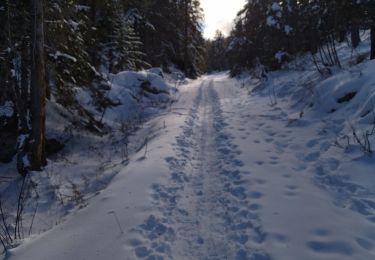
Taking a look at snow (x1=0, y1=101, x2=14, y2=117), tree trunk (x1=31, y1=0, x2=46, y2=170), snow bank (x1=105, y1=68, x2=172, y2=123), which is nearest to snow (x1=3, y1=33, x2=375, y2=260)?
tree trunk (x1=31, y1=0, x2=46, y2=170)

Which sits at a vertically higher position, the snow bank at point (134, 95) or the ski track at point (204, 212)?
the snow bank at point (134, 95)

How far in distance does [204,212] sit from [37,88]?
5.01 meters

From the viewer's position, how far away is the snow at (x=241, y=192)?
12.8 ft

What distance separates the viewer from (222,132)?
8867 mm

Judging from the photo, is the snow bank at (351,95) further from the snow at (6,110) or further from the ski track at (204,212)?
the snow at (6,110)

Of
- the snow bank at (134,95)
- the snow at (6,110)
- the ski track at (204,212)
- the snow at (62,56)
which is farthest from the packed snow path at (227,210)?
the snow bank at (134,95)

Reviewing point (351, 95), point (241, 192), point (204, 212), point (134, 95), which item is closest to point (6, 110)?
point (134, 95)

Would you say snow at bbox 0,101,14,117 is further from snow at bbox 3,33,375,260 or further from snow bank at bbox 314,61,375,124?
snow bank at bbox 314,61,375,124

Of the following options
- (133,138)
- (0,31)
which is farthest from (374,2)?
(0,31)

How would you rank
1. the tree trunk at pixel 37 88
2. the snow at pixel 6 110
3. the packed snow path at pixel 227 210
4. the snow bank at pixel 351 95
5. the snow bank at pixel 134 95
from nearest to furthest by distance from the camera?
the packed snow path at pixel 227 210 → the snow bank at pixel 351 95 → the tree trunk at pixel 37 88 → the snow at pixel 6 110 → the snow bank at pixel 134 95

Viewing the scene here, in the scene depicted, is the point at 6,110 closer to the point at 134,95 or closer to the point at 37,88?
the point at 37,88

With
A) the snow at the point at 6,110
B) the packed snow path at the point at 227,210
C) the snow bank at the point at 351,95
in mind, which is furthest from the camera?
the snow at the point at 6,110

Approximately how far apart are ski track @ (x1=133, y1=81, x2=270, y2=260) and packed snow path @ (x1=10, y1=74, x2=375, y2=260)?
0.04 ft

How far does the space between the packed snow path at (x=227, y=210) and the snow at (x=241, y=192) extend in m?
0.02
